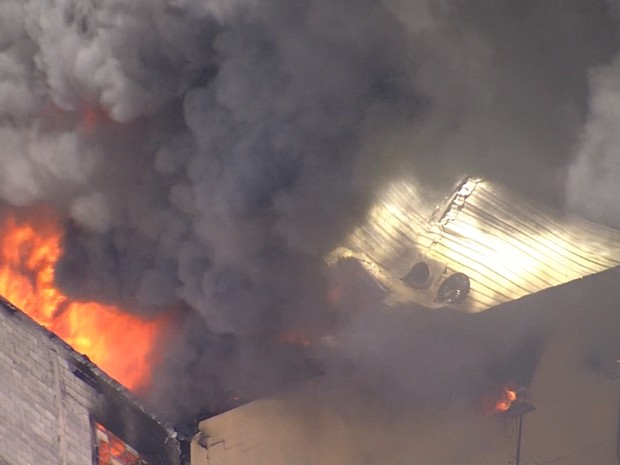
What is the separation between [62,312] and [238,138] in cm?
535

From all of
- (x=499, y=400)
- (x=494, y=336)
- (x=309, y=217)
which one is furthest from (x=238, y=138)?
(x=499, y=400)

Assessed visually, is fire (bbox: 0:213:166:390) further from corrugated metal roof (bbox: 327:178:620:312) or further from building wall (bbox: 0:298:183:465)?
corrugated metal roof (bbox: 327:178:620:312)

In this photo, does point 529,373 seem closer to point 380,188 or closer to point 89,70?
point 380,188

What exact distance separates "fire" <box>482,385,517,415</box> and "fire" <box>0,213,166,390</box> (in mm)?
5347

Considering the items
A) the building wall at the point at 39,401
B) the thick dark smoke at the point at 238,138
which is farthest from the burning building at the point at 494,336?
the building wall at the point at 39,401

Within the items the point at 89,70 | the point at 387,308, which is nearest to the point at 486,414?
the point at 387,308

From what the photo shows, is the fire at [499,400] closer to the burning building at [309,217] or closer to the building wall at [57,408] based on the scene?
the burning building at [309,217]

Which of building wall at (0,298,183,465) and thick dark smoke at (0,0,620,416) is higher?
thick dark smoke at (0,0,620,416)

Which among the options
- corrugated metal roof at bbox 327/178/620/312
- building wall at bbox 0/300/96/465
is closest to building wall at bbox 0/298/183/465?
building wall at bbox 0/300/96/465

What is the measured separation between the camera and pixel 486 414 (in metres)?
13.6

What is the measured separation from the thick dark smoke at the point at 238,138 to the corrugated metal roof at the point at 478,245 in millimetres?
715

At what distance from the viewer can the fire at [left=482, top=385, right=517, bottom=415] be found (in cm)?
1357

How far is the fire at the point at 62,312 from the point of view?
1395 cm

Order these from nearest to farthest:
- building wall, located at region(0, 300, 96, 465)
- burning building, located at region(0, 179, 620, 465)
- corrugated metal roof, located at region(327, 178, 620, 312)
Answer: burning building, located at region(0, 179, 620, 465) → building wall, located at region(0, 300, 96, 465) → corrugated metal roof, located at region(327, 178, 620, 312)
